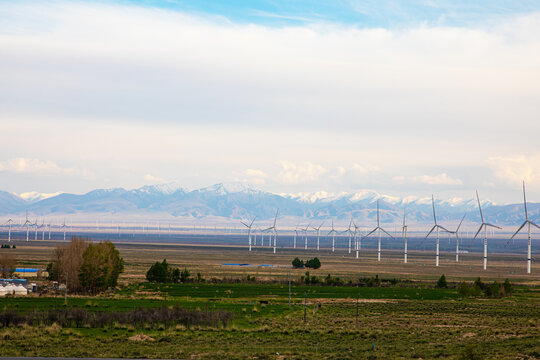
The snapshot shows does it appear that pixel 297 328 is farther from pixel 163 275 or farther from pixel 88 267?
pixel 163 275

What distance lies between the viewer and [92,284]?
93188 mm

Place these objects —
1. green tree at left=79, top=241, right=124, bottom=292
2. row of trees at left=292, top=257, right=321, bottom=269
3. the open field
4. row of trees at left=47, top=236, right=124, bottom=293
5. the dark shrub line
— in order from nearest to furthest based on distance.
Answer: the open field < the dark shrub line < green tree at left=79, top=241, right=124, bottom=292 < row of trees at left=47, top=236, right=124, bottom=293 < row of trees at left=292, top=257, right=321, bottom=269

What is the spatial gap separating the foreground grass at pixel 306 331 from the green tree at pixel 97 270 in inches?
123

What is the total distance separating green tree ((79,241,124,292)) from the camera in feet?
305

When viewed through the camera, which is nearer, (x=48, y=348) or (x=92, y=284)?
(x=48, y=348)

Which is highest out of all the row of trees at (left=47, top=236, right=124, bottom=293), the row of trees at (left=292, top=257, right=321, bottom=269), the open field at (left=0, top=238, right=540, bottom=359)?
the row of trees at (left=47, top=236, right=124, bottom=293)

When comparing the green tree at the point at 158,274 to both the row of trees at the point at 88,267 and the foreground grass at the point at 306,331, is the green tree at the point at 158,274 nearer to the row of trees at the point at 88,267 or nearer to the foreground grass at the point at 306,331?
the row of trees at the point at 88,267

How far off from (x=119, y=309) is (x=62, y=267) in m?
28.8

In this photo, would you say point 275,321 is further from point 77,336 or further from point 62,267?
point 62,267

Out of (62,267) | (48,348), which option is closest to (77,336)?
(48,348)

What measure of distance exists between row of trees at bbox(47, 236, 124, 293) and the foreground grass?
3669 millimetres

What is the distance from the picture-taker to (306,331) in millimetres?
59312

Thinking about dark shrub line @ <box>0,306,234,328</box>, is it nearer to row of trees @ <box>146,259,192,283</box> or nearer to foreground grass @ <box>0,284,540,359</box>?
foreground grass @ <box>0,284,540,359</box>

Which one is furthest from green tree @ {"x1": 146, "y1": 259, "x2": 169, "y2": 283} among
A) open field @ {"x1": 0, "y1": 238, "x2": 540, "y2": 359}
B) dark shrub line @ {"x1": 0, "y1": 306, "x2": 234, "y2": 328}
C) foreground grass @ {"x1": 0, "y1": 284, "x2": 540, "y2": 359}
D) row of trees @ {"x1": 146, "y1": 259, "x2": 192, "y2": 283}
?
dark shrub line @ {"x1": 0, "y1": 306, "x2": 234, "y2": 328}
